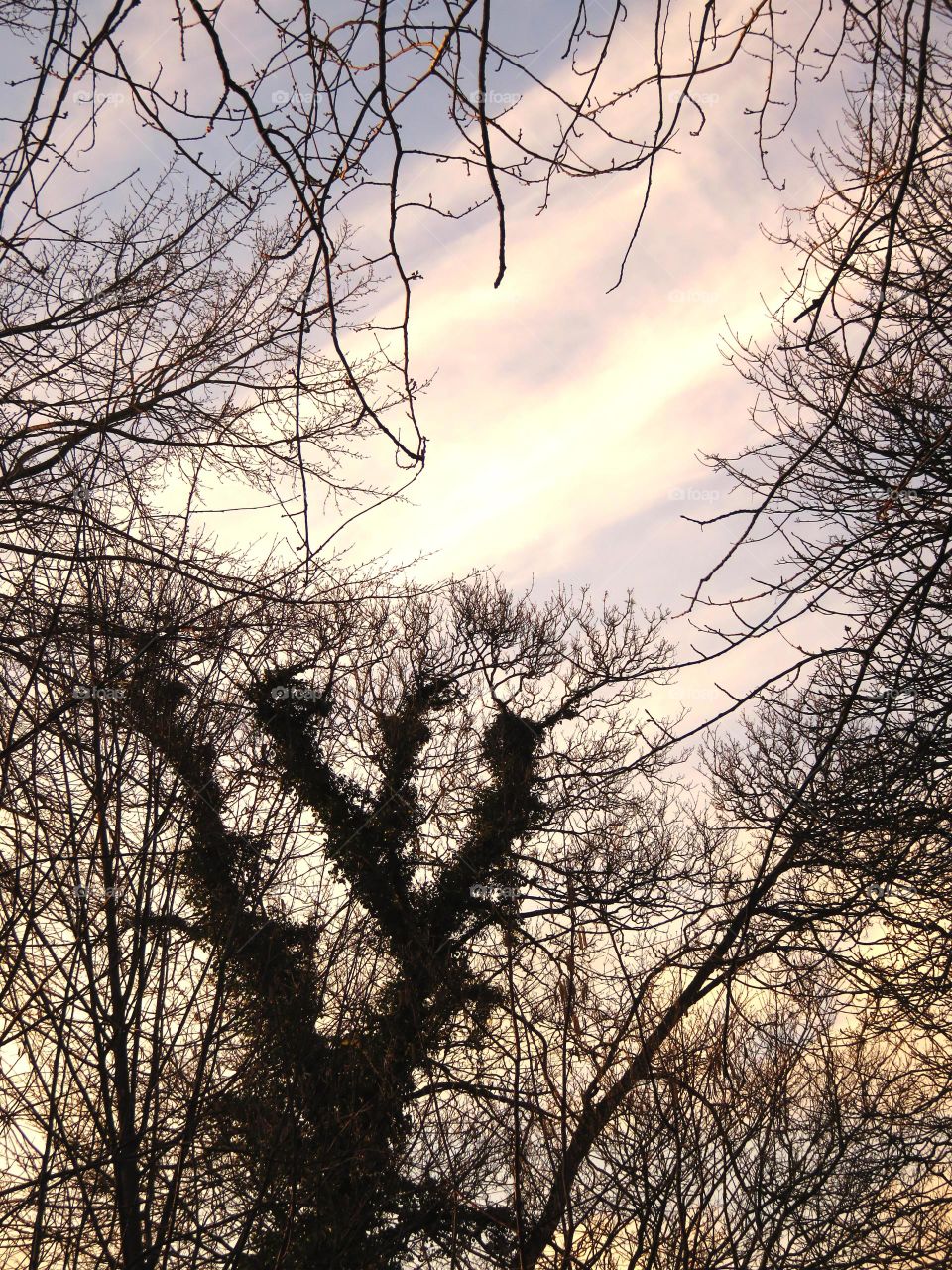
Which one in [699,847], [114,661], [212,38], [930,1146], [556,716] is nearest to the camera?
[212,38]

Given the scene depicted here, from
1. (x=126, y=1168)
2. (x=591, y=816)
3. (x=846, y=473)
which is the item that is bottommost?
(x=126, y=1168)

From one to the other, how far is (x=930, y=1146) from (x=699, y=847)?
28.9 feet

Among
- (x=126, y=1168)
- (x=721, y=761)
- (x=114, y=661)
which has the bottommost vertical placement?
(x=126, y=1168)

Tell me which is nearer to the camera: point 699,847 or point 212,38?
point 212,38

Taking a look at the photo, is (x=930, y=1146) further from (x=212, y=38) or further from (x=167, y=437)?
(x=212, y=38)

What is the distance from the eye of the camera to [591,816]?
16938 mm

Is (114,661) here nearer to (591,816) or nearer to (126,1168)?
(126,1168)

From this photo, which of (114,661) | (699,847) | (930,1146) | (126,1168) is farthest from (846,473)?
(699,847)

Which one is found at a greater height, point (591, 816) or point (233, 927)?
point (591, 816)

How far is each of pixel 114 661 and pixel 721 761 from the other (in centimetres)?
1075

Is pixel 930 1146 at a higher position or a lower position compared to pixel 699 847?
lower

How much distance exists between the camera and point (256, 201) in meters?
4.52

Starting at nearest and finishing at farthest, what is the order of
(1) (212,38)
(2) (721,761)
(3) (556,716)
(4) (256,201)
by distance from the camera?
(1) (212,38) → (4) (256,201) → (2) (721,761) → (3) (556,716)

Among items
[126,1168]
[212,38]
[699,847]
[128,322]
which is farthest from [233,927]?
[699,847]
